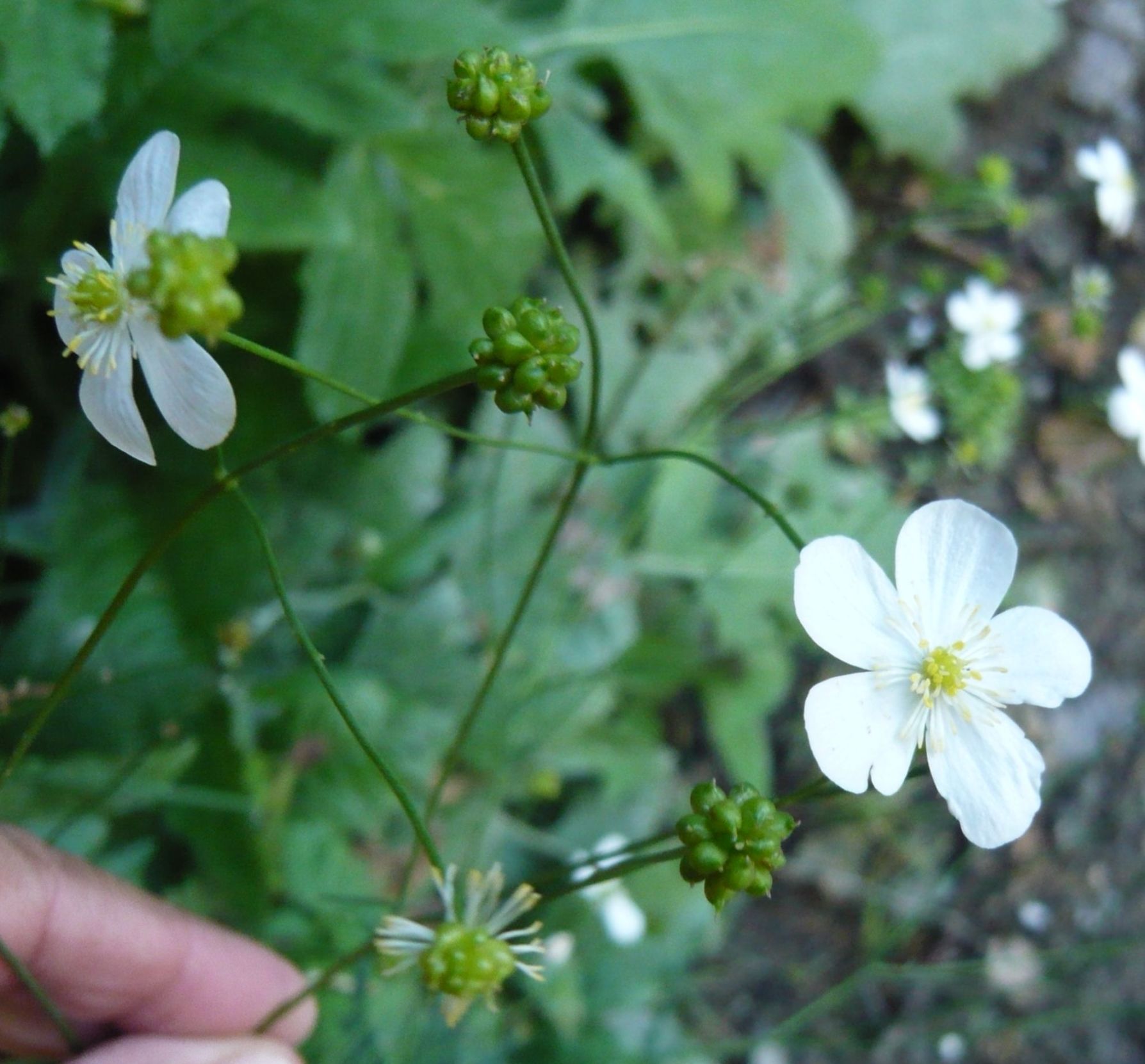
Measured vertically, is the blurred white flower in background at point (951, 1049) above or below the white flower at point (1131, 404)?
below

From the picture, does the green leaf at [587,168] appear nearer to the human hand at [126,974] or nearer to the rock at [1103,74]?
the human hand at [126,974]

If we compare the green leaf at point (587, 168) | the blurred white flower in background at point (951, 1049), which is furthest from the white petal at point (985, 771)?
the blurred white flower in background at point (951, 1049)

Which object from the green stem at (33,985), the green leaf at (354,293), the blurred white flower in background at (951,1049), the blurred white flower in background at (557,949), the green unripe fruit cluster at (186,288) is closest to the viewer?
the green unripe fruit cluster at (186,288)

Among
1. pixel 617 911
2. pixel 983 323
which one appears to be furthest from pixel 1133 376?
pixel 617 911

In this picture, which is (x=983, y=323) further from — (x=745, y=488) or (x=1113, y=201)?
(x=745, y=488)

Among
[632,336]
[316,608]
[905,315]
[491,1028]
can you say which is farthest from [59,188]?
[905,315]

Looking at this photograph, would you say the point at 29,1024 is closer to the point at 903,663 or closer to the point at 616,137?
the point at 903,663
